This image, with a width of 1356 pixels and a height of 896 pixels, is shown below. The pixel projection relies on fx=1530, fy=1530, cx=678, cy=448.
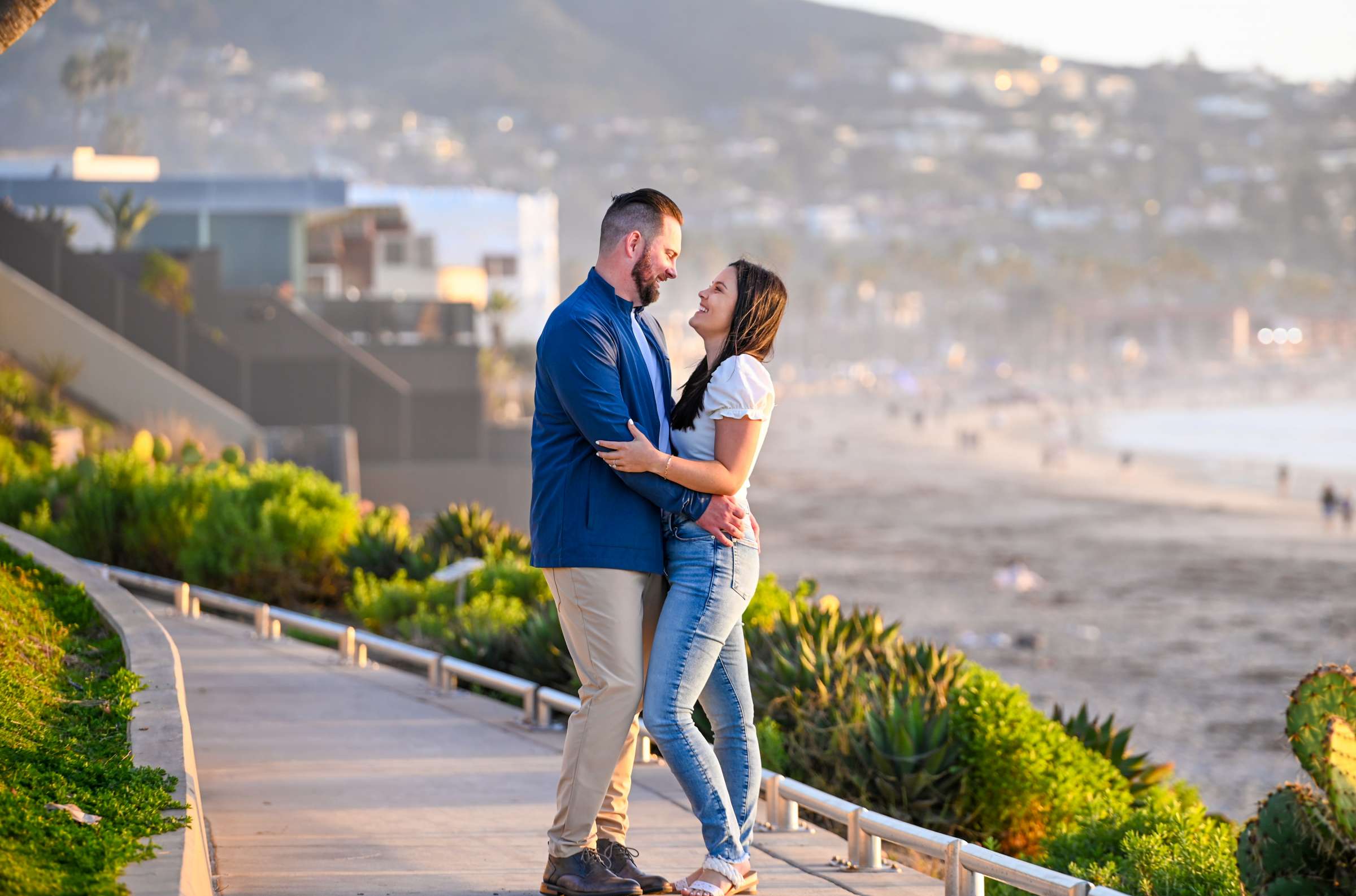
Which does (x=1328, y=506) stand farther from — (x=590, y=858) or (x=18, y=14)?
(x=590, y=858)

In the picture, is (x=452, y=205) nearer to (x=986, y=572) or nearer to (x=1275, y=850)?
(x=986, y=572)

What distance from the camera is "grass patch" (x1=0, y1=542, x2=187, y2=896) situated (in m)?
3.40

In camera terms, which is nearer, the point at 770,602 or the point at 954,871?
the point at 954,871

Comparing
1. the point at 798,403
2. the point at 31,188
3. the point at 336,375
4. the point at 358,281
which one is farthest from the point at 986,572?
the point at 798,403

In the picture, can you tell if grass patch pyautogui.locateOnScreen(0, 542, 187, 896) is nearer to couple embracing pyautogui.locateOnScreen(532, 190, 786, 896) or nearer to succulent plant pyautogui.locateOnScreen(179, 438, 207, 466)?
couple embracing pyautogui.locateOnScreen(532, 190, 786, 896)

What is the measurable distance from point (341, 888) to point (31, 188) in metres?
32.9

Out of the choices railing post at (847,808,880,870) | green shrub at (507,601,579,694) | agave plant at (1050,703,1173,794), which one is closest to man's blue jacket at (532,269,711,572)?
railing post at (847,808,880,870)

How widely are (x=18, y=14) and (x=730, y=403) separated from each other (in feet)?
11.8

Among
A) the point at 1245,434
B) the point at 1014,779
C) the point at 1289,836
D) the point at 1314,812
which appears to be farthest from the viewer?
the point at 1245,434

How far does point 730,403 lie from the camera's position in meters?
4.33

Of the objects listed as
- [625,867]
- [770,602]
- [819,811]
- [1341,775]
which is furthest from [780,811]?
[770,602]

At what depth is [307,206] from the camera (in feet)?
104

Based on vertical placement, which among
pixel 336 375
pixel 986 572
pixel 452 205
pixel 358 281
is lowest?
pixel 986 572

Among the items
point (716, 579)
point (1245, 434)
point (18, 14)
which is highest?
Answer: point (1245, 434)
